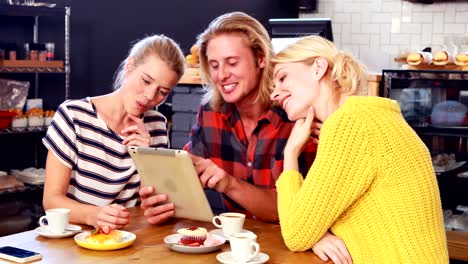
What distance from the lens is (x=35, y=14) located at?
4.75 m

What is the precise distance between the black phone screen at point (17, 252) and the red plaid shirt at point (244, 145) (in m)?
1.01

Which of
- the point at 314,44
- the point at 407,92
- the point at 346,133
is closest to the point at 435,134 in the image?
the point at 407,92

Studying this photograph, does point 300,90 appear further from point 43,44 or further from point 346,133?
point 43,44

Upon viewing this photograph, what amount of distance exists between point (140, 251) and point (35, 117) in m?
3.02

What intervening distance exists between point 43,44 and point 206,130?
229cm

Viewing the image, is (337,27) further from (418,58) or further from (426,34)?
(418,58)

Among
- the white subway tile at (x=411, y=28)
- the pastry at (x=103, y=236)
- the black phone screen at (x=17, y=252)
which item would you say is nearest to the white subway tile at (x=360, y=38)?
the white subway tile at (x=411, y=28)

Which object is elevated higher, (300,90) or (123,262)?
(300,90)

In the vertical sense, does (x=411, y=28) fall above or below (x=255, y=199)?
above

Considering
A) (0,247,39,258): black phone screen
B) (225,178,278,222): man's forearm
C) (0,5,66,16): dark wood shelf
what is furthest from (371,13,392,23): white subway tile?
(0,247,39,258): black phone screen

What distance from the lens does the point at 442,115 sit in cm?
424

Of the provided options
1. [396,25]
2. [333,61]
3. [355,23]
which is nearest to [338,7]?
[355,23]

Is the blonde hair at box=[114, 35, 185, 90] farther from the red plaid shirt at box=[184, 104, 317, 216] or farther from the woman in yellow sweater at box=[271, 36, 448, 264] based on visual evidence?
the woman in yellow sweater at box=[271, 36, 448, 264]

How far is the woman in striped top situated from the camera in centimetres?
260
